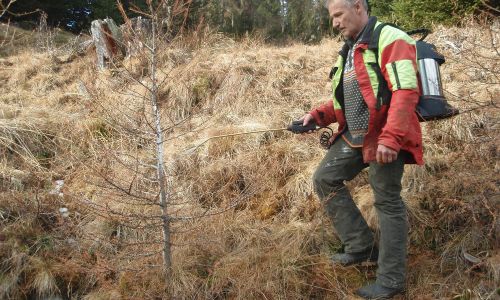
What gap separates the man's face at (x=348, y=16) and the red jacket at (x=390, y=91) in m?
0.08

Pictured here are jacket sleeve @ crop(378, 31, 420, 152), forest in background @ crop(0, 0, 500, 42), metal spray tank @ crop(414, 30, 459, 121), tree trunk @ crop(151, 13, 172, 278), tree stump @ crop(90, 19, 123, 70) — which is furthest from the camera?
forest in background @ crop(0, 0, 500, 42)

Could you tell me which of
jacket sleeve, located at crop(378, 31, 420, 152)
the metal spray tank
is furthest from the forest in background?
jacket sleeve, located at crop(378, 31, 420, 152)

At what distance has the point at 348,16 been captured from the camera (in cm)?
278

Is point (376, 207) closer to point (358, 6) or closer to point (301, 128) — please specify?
point (301, 128)

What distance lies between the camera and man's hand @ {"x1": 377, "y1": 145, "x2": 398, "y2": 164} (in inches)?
98.3

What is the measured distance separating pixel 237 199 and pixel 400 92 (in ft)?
4.64

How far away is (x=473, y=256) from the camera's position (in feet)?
10.2

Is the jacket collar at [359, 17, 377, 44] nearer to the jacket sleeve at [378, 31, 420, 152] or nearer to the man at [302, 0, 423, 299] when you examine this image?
the man at [302, 0, 423, 299]

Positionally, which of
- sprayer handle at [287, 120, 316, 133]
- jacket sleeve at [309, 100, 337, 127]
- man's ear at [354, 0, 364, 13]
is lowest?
sprayer handle at [287, 120, 316, 133]

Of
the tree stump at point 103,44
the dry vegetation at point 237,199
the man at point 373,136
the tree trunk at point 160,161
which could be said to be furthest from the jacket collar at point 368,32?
the tree stump at point 103,44

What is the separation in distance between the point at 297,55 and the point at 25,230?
481cm

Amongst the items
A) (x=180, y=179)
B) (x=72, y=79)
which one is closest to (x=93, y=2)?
(x=72, y=79)

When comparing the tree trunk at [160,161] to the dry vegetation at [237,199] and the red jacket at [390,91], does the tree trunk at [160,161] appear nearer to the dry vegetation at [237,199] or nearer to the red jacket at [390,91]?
the dry vegetation at [237,199]

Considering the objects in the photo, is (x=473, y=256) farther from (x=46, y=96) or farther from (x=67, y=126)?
(x=46, y=96)
